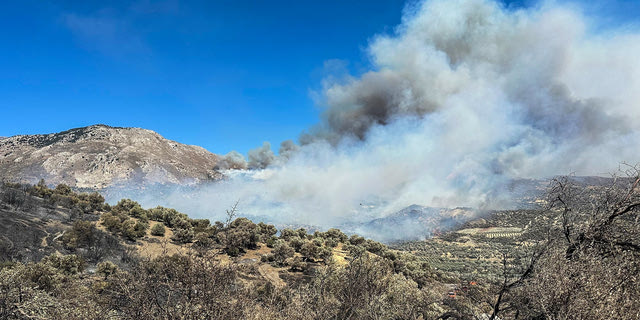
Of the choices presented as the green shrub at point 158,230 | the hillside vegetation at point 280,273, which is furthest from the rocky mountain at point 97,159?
the hillside vegetation at point 280,273

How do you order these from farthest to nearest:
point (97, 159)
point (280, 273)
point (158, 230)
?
point (97, 159) < point (158, 230) < point (280, 273)

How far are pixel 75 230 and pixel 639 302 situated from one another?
3149 cm

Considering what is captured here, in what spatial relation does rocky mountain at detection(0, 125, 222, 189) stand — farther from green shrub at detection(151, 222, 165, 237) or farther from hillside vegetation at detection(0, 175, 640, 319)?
hillside vegetation at detection(0, 175, 640, 319)

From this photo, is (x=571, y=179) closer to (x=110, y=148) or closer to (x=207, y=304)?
(x=207, y=304)

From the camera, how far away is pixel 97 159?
122 m

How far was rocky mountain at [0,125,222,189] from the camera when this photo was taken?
108 metres

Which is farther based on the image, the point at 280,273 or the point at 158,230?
the point at 158,230

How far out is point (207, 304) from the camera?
793cm

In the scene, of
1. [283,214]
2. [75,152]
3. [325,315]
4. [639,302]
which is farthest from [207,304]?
[75,152]

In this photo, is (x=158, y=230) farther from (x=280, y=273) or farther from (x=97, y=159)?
(x=97, y=159)

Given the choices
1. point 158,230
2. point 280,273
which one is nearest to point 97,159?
point 158,230

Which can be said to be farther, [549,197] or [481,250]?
[481,250]

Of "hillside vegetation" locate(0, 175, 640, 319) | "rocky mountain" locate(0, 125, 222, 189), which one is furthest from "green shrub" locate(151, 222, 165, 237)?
"rocky mountain" locate(0, 125, 222, 189)

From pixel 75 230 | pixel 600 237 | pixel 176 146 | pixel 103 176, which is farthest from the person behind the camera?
pixel 176 146
